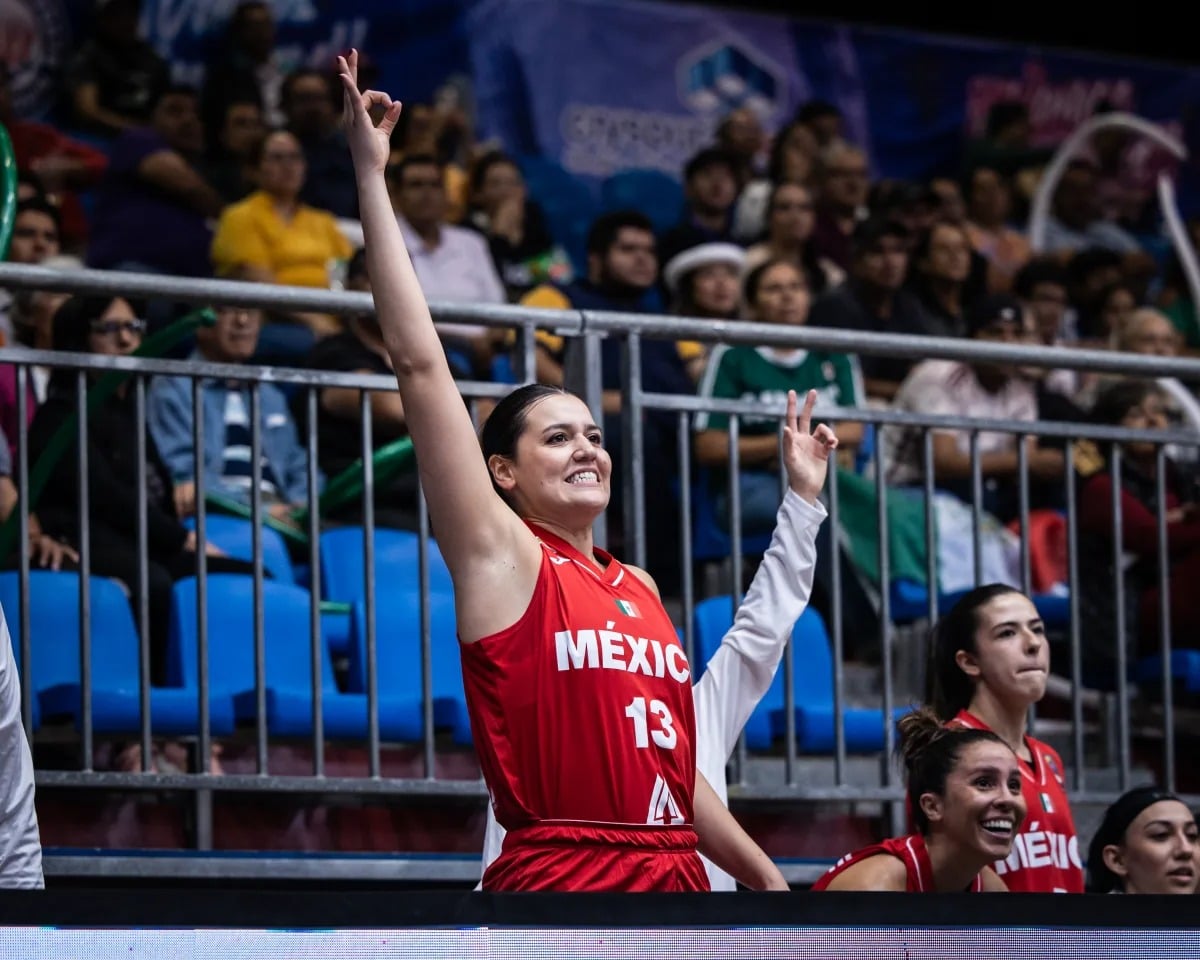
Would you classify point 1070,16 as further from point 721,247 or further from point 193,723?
point 193,723

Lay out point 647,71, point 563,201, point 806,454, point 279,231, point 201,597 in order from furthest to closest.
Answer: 1. point 647,71
2. point 563,201
3. point 279,231
4. point 201,597
5. point 806,454

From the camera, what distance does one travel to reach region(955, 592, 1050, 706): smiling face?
16.4 feet

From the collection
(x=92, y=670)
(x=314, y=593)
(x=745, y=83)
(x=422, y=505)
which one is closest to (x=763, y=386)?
(x=422, y=505)

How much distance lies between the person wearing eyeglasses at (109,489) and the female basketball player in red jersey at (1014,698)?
6.26 feet

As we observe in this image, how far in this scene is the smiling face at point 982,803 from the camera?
4605 millimetres

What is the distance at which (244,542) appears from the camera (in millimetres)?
5887

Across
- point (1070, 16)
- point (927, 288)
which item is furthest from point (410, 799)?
point (1070, 16)

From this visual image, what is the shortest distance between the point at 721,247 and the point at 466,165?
7.70ft

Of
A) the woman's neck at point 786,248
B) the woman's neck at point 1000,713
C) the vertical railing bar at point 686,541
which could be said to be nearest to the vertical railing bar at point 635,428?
the vertical railing bar at point 686,541

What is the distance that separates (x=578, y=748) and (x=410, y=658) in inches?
80.3

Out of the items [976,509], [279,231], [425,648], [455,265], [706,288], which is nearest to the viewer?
[425,648]

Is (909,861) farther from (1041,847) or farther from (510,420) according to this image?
(510,420)

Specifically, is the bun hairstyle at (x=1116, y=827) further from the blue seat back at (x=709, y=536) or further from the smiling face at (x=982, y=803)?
the blue seat back at (x=709, y=536)

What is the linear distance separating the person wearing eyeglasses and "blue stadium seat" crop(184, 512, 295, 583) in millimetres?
213
